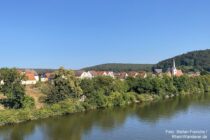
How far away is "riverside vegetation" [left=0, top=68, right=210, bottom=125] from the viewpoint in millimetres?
35812

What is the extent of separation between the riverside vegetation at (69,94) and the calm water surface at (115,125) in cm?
152

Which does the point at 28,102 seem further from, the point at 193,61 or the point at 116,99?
the point at 193,61

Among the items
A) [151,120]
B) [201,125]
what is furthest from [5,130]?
[201,125]

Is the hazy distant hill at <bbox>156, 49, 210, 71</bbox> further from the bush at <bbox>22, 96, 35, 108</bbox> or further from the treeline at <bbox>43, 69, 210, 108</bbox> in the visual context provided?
the bush at <bbox>22, 96, 35, 108</bbox>

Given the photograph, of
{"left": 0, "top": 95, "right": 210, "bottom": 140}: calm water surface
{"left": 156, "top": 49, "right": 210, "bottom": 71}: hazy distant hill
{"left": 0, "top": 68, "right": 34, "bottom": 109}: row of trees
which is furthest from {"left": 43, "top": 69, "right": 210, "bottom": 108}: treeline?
{"left": 156, "top": 49, "right": 210, "bottom": 71}: hazy distant hill

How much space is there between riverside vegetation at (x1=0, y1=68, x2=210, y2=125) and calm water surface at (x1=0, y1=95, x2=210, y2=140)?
152 centimetres

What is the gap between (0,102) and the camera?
123ft

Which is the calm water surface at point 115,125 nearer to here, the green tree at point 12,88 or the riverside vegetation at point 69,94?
the riverside vegetation at point 69,94

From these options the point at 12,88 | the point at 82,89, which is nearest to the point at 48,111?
the point at 12,88

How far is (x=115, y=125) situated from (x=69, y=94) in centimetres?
1022

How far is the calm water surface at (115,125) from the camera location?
91.2ft

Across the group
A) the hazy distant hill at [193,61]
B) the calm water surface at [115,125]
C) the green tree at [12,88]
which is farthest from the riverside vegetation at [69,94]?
the hazy distant hill at [193,61]

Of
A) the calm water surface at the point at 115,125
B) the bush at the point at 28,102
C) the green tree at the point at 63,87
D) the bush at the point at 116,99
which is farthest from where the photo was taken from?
the bush at the point at 116,99

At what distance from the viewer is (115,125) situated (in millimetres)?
32219
